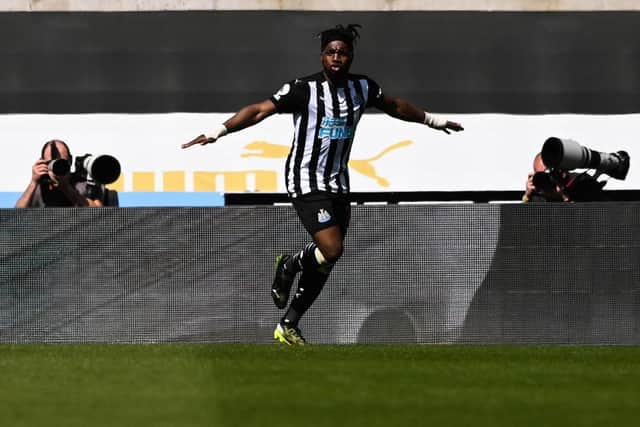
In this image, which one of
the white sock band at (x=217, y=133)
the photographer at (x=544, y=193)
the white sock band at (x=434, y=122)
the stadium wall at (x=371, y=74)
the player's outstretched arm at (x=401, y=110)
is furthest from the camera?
the stadium wall at (x=371, y=74)

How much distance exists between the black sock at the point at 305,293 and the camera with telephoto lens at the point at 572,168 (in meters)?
1.89

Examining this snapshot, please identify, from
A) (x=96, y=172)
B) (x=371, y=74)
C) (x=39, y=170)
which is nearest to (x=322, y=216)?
(x=96, y=172)

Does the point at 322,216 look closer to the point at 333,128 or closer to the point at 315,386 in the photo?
the point at 333,128

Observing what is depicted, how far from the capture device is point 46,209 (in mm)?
10586

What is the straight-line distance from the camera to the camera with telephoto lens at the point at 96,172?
1119 centimetres

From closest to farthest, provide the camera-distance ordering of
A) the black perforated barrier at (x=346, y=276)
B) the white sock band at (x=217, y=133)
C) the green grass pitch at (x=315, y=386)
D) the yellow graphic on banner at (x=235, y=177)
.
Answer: the green grass pitch at (x=315, y=386)
the white sock band at (x=217, y=133)
the black perforated barrier at (x=346, y=276)
the yellow graphic on banner at (x=235, y=177)

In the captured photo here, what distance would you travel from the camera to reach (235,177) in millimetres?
19766

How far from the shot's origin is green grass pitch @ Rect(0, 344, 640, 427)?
6383 millimetres

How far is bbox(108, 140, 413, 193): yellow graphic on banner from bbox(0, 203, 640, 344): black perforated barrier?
8.96m

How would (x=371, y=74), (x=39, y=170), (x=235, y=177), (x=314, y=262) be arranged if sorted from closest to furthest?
(x=314, y=262) < (x=39, y=170) < (x=235, y=177) < (x=371, y=74)

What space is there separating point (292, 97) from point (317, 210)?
27.3 inches

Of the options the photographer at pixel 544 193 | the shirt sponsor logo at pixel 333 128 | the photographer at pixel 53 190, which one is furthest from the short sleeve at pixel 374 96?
the photographer at pixel 53 190

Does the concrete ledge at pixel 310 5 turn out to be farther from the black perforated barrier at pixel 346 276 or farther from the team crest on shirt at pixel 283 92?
the team crest on shirt at pixel 283 92

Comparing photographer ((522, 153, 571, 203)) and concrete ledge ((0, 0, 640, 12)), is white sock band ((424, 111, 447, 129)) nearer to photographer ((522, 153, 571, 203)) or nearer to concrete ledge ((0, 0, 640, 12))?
photographer ((522, 153, 571, 203))
